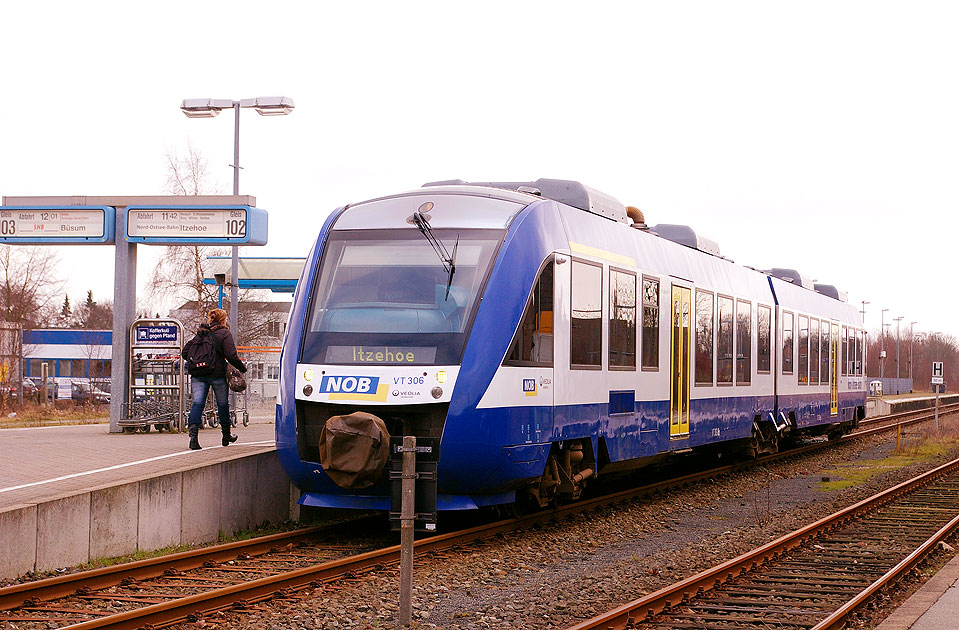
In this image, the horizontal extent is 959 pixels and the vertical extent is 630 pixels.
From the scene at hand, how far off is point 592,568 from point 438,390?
201 cm

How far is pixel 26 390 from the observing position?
4947 cm

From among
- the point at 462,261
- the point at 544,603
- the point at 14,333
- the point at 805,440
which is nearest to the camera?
the point at 544,603

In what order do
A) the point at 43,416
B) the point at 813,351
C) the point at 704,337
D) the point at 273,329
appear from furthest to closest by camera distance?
the point at 273,329
the point at 43,416
the point at 813,351
the point at 704,337

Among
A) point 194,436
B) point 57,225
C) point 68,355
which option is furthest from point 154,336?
point 68,355

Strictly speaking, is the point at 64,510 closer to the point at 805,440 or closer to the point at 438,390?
the point at 438,390

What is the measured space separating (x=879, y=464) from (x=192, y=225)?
13.6m

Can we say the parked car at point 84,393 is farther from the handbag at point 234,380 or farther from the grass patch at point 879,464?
the handbag at point 234,380

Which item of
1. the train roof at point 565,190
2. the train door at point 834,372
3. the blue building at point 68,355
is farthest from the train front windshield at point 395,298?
the blue building at point 68,355

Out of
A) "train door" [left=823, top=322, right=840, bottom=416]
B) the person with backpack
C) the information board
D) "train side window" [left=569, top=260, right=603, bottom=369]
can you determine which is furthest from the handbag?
"train door" [left=823, top=322, right=840, bottom=416]

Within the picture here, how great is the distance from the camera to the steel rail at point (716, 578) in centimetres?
805

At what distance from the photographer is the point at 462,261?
11305 millimetres

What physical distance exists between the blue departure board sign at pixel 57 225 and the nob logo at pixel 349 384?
955 centimetres

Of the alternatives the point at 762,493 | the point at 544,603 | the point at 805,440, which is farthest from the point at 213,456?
the point at 805,440

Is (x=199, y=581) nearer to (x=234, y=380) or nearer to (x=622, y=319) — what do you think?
(x=234, y=380)
